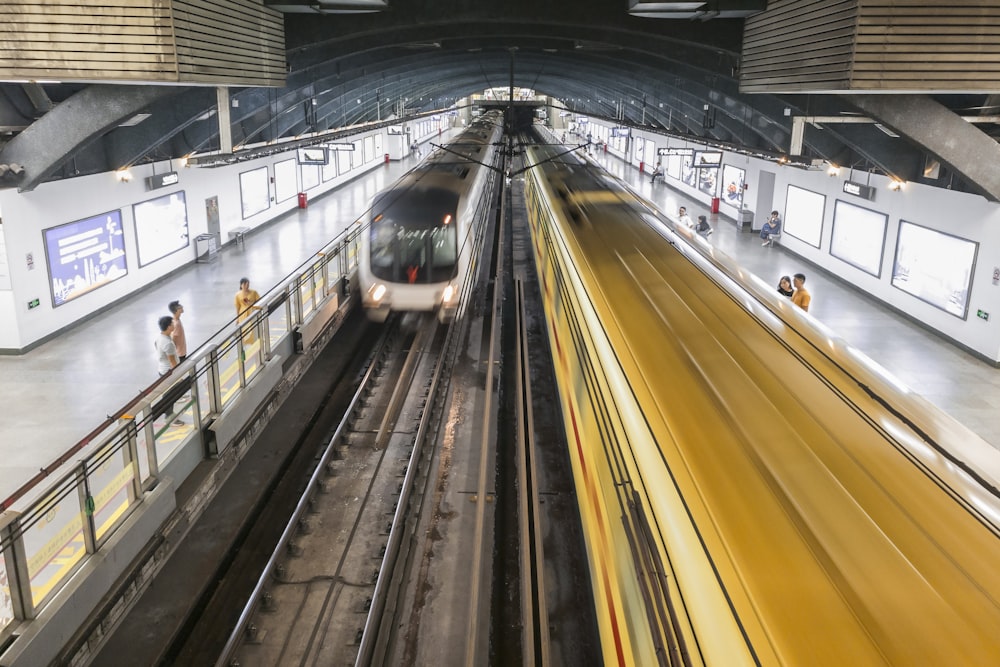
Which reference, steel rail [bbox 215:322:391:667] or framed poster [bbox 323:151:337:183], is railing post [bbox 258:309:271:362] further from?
framed poster [bbox 323:151:337:183]

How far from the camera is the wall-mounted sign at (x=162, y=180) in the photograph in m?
15.3

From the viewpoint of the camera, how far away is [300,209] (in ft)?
86.5

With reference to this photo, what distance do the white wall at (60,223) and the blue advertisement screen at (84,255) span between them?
0.39ft

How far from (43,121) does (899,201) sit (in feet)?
48.9

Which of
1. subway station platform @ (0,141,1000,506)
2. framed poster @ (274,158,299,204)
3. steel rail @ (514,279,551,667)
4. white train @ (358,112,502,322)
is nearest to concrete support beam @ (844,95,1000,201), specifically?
subway station platform @ (0,141,1000,506)

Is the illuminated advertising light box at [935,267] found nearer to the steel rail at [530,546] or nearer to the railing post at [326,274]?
the steel rail at [530,546]

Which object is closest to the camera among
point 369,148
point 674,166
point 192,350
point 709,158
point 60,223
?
point 192,350

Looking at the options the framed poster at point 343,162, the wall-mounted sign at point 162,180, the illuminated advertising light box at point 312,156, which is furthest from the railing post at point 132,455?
the framed poster at point 343,162

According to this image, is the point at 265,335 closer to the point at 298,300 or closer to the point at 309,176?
the point at 298,300

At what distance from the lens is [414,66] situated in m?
26.1

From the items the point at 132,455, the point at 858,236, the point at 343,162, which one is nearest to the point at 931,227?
the point at 858,236

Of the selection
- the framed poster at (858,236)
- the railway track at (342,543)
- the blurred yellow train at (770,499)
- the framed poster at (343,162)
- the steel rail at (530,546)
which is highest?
the framed poster at (343,162)

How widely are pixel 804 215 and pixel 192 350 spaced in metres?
15.3

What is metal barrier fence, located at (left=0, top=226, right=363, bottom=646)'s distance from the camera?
4.47 meters
